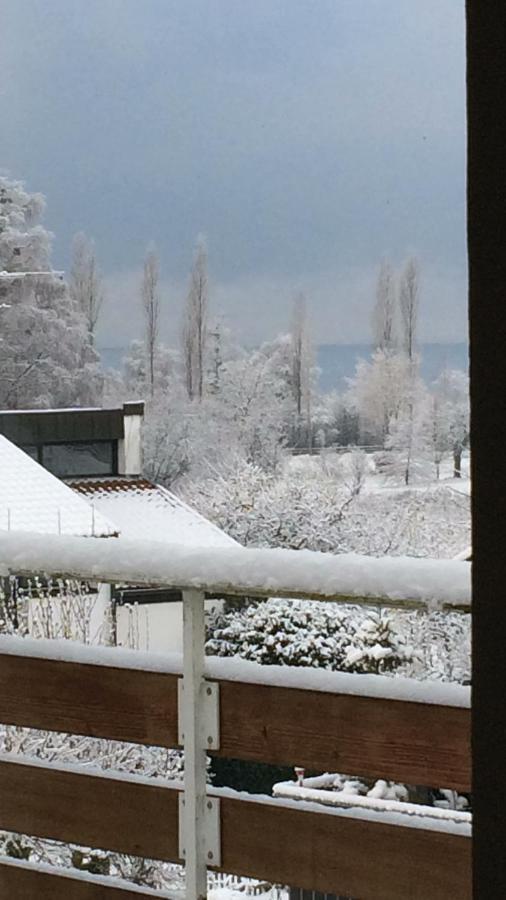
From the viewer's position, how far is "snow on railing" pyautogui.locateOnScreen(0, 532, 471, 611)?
2.80 feet

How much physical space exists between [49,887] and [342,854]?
0.97 feet

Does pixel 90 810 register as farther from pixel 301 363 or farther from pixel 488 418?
pixel 301 363

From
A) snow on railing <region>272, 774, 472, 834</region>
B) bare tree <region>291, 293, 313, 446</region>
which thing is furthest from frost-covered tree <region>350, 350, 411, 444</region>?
snow on railing <region>272, 774, 472, 834</region>

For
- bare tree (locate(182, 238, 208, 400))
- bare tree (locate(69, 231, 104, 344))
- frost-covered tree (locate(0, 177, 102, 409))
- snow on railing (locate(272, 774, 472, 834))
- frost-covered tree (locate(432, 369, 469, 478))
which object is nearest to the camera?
snow on railing (locate(272, 774, 472, 834))

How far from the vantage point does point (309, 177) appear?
12844 mm

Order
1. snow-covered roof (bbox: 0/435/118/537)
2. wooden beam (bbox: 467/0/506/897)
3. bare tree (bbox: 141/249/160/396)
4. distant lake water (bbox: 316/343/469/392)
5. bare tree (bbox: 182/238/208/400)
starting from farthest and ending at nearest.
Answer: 1. bare tree (bbox: 141/249/160/396)
2. bare tree (bbox: 182/238/208/400)
3. distant lake water (bbox: 316/343/469/392)
4. snow-covered roof (bbox: 0/435/118/537)
5. wooden beam (bbox: 467/0/506/897)

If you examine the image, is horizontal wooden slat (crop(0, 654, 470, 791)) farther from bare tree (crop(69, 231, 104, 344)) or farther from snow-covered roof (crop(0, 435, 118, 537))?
bare tree (crop(69, 231, 104, 344))

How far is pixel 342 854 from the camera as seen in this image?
920mm

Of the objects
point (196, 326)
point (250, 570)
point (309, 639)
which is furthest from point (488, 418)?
point (196, 326)

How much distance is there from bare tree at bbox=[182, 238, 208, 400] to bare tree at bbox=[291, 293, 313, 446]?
2.96 feet

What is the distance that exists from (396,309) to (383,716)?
11.7 metres

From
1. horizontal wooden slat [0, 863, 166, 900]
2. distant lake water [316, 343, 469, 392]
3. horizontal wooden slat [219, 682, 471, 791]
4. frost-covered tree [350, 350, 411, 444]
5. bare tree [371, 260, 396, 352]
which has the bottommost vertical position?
horizontal wooden slat [0, 863, 166, 900]

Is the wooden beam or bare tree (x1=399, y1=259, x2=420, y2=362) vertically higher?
bare tree (x1=399, y1=259, x2=420, y2=362)

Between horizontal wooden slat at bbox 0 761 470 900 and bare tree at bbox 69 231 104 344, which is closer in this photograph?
horizontal wooden slat at bbox 0 761 470 900
